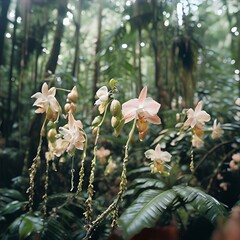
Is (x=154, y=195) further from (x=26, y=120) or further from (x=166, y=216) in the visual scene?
(x=26, y=120)

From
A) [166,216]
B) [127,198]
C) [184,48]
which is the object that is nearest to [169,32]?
[184,48]

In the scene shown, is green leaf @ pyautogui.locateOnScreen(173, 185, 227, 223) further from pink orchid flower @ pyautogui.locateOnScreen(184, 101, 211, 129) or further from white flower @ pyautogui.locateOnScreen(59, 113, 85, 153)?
white flower @ pyautogui.locateOnScreen(59, 113, 85, 153)

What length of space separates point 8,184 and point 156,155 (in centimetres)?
146

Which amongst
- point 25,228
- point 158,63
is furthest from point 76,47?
point 25,228

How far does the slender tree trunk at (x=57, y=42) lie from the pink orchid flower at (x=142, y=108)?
1413 mm

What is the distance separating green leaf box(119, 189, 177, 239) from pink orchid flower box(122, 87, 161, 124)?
0.32 meters

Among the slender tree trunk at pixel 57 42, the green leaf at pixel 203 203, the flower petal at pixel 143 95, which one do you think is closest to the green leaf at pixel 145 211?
the green leaf at pixel 203 203

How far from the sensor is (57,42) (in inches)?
101

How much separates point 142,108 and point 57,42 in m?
1.75

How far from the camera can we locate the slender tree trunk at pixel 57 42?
245 centimetres

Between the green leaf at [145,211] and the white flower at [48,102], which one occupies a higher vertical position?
the white flower at [48,102]

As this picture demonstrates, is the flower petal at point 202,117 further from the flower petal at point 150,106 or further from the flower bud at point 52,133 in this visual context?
the flower bud at point 52,133

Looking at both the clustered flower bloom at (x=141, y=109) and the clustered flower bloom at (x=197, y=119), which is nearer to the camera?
the clustered flower bloom at (x=141, y=109)

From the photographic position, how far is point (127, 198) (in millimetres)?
1825
